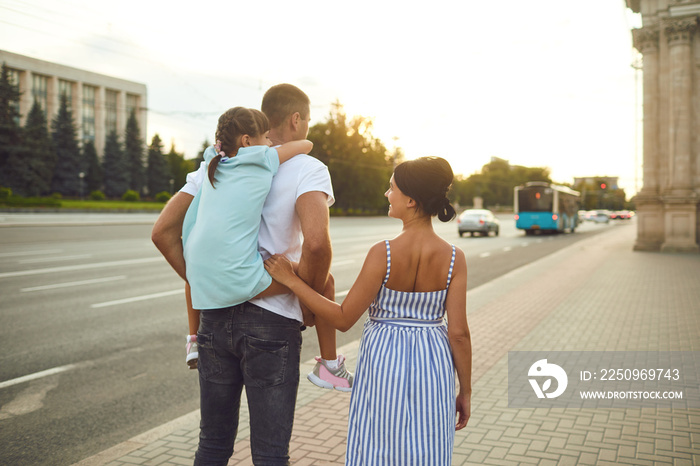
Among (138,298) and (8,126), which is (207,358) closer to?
(138,298)

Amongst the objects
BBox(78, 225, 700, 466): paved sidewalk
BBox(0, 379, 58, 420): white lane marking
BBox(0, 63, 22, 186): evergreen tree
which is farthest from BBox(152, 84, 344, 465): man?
BBox(0, 63, 22, 186): evergreen tree

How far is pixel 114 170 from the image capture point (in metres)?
76.3

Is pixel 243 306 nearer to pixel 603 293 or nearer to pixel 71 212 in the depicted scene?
pixel 603 293

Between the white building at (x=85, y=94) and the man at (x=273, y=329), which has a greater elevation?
the white building at (x=85, y=94)

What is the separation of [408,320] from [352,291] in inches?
9.3

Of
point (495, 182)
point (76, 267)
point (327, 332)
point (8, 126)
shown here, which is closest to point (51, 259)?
point (76, 267)

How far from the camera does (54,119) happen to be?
68.3 meters

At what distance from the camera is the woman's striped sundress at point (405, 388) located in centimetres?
221

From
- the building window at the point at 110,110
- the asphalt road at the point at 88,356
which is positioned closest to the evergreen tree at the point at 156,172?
the building window at the point at 110,110

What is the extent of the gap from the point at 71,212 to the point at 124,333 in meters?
44.4

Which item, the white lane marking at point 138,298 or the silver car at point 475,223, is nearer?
the white lane marking at point 138,298

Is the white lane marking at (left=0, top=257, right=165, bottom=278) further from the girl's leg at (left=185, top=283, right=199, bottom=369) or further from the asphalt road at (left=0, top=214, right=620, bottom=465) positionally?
the girl's leg at (left=185, top=283, right=199, bottom=369)

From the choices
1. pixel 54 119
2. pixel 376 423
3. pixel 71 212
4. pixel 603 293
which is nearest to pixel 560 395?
pixel 376 423

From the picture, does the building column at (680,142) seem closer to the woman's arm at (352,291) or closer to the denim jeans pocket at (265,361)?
the woman's arm at (352,291)
